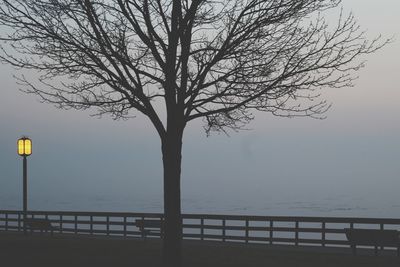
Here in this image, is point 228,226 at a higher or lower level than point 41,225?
higher

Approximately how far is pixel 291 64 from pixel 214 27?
2.17 metres

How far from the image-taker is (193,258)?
712 inches

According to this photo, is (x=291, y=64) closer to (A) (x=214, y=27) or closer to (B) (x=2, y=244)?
(A) (x=214, y=27)

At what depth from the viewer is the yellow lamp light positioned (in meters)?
28.1

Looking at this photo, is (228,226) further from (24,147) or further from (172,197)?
(24,147)

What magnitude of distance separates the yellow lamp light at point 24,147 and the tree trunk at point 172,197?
1349 cm

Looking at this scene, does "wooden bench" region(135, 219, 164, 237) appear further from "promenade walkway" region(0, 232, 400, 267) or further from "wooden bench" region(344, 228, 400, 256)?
"wooden bench" region(344, 228, 400, 256)

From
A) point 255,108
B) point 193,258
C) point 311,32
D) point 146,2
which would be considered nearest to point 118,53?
point 146,2

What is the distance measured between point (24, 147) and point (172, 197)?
45.6 ft

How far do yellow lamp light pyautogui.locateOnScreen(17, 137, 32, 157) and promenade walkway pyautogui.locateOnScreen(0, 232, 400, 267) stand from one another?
594 centimetres

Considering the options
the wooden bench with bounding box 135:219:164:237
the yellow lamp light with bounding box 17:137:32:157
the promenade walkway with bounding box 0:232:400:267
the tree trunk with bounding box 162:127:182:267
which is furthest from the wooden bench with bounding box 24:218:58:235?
the tree trunk with bounding box 162:127:182:267

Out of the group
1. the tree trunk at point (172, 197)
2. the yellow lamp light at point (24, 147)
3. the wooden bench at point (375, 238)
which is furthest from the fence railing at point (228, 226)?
the tree trunk at point (172, 197)

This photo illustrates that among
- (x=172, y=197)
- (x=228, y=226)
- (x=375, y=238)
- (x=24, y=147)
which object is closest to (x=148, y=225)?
(x=228, y=226)

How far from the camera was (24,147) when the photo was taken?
2812cm
